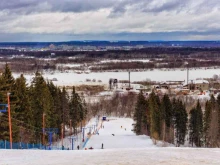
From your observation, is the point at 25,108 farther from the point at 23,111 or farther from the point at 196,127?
the point at 196,127

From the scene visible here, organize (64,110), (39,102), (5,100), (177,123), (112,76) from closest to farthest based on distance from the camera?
(5,100), (39,102), (64,110), (177,123), (112,76)

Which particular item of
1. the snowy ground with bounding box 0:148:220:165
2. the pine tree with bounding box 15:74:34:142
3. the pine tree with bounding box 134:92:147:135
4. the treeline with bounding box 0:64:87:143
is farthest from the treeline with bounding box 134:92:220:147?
the snowy ground with bounding box 0:148:220:165

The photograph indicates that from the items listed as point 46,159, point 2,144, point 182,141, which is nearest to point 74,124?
point 182,141

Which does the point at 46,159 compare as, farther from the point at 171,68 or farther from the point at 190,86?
the point at 171,68

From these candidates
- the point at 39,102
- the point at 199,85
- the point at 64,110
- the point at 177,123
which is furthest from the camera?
the point at 199,85

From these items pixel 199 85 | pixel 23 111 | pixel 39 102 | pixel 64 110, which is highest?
pixel 39 102

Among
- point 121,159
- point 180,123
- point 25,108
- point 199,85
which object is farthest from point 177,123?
point 199,85

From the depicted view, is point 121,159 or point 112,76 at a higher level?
point 121,159

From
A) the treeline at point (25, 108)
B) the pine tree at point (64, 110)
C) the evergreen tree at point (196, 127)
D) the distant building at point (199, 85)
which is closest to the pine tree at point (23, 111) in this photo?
the treeline at point (25, 108)

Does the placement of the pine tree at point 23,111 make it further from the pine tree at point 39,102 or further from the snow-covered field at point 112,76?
the snow-covered field at point 112,76
